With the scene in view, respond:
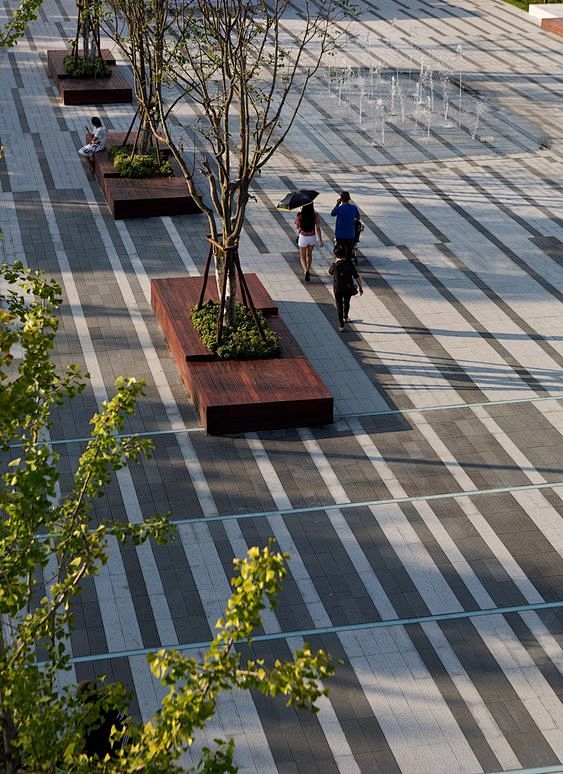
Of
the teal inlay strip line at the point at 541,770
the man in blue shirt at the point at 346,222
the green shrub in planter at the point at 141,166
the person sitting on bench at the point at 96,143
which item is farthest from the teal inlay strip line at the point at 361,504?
the person sitting on bench at the point at 96,143

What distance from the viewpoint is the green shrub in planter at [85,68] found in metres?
25.8

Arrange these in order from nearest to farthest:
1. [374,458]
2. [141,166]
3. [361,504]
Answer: [361,504], [374,458], [141,166]

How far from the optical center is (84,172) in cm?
2106

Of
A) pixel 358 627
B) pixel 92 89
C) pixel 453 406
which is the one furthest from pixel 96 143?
pixel 358 627

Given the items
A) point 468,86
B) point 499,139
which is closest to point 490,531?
point 499,139

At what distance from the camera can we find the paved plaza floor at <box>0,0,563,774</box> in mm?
9031

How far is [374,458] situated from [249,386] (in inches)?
63.1

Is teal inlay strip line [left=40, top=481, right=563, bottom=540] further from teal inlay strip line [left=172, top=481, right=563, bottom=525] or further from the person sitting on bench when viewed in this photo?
the person sitting on bench

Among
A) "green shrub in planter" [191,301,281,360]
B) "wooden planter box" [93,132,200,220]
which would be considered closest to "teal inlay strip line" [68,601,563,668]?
"green shrub in planter" [191,301,281,360]

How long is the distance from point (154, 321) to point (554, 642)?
7247 mm

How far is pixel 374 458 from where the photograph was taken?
1223 centimetres

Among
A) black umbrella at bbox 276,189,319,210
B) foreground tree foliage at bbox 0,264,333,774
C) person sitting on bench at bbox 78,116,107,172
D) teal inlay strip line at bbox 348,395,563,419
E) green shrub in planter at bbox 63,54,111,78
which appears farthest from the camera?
green shrub in planter at bbox 63,54,111,78

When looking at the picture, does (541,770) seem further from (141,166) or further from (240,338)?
(141,166)

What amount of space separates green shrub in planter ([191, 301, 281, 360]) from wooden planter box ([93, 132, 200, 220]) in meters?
4.95
